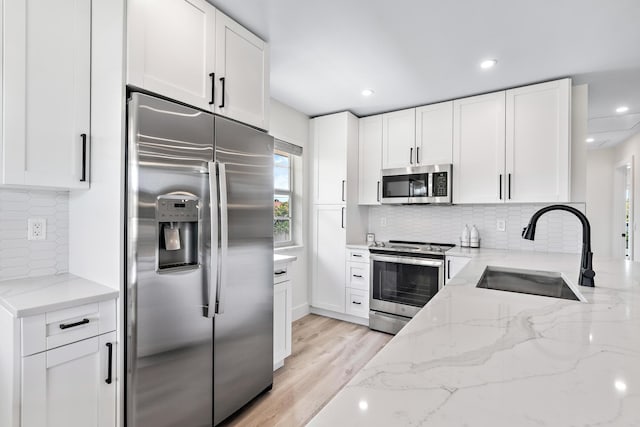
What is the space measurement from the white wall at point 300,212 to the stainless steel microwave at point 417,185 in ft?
3.09

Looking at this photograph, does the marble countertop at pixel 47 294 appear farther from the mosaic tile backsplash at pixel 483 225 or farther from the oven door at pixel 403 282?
the mosaic tile backsplash at pixel 483 225

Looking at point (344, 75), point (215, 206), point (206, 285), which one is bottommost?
point (206, 285)

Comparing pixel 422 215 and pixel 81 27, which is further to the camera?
pixel 422 215

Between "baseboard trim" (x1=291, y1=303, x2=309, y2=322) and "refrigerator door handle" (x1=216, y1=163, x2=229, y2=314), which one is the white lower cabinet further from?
"baseboard trim" (x1=291, y1=303, x2=309, y2=322)

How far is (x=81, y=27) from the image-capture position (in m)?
1.59

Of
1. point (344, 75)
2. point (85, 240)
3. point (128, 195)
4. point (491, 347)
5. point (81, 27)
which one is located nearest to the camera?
point (491, 347)

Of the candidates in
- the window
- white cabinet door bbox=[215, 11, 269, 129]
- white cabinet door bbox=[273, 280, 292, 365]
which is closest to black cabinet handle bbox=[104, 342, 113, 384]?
white cabinet door bbox=[273, 280, 292, 365]

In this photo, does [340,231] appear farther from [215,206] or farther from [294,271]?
[215,206]

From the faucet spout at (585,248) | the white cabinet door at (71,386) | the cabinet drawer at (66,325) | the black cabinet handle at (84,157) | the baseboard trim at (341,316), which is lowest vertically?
the baseboard trim at (341,316)

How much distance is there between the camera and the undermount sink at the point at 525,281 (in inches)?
68.7

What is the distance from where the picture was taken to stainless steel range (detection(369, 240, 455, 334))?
3092 mm

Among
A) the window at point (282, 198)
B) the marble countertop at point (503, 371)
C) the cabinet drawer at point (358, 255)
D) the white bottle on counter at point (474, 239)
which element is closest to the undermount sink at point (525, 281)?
the marble countertop at point (503, 371)

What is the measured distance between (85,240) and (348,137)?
Result: 2761 millimetres

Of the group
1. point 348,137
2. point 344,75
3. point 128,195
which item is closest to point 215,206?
point 128,195
